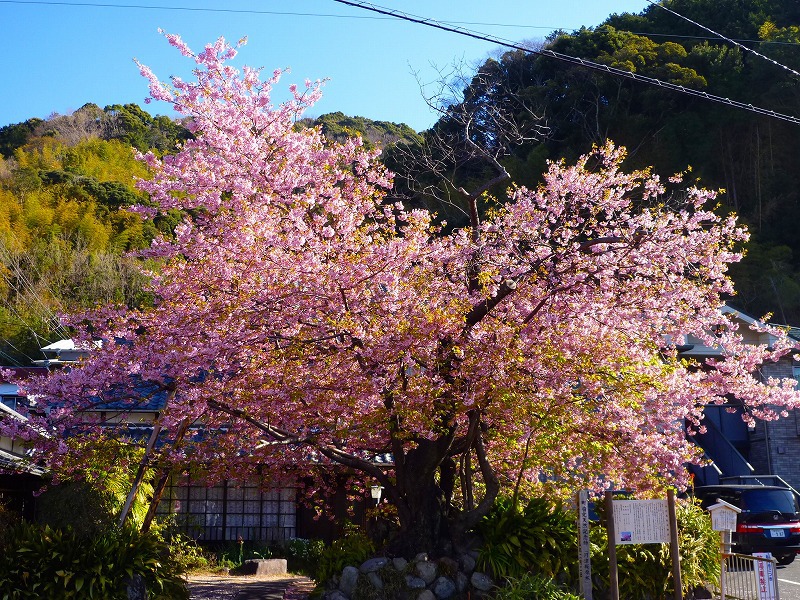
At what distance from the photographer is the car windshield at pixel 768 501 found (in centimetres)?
1441

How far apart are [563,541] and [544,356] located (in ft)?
8.73

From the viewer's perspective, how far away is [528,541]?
33.3 feet

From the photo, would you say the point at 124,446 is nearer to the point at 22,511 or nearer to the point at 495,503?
the point at 22,511

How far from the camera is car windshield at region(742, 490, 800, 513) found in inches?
567

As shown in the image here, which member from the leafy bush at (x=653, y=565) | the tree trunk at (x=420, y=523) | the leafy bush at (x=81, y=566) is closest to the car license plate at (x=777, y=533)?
the leafy bush at (x=653, y=565)

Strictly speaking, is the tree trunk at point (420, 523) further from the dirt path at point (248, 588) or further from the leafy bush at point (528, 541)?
the dirt path at point (248, 588)

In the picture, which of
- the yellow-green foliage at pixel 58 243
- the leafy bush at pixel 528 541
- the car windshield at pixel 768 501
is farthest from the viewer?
the yellow-green foliage at pixel 58 243

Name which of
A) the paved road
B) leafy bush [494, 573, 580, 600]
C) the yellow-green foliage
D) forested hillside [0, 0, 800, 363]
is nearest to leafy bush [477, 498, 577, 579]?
leafy bush [494, 573, 580, 600]

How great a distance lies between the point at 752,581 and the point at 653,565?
1.23m

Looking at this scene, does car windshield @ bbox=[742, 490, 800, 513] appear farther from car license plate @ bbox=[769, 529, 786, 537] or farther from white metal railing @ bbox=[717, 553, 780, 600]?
white metal railing @ bbox=[717, 553, 780, 600]

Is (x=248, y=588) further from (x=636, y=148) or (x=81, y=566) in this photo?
(x=636, y=148)

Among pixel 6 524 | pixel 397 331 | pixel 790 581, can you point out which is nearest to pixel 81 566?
pixel 6 524

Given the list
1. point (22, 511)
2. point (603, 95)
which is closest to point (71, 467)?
point (22, 511)

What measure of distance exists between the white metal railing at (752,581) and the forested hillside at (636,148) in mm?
14866
